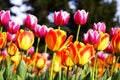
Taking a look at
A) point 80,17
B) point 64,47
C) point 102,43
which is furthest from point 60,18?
point 64,47

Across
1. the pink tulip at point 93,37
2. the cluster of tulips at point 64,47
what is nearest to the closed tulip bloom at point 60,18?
the cluster of tulips at point 64,47

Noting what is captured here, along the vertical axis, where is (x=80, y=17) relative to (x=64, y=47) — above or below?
above

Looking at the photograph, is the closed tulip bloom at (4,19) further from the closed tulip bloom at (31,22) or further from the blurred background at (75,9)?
the blurred background at (75,9)

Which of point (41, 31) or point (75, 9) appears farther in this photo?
point (75, 9)

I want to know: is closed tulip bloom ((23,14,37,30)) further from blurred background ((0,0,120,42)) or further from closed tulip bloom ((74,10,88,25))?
blurred background ((0,0,120,42))

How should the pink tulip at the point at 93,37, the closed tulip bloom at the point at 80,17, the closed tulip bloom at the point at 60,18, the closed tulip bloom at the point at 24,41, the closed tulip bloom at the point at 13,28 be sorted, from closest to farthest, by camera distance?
the pink tulip at the point at 93,37
the closed tulip bloom at the point at 24,41
the closed tulip bloom at the point at 60,18
the closed tulip bloom at the point at 80,17
the closed tulip bloom at the point at 13,28

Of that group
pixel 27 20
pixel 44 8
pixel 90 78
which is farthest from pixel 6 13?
pixel 44 8

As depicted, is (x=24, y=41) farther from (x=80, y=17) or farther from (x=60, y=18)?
(x=80, y=17)

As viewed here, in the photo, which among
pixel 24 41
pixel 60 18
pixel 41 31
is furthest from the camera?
pixel 41 31

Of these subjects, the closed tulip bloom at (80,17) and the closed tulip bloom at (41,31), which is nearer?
the closed tulip bloom at (80,17)

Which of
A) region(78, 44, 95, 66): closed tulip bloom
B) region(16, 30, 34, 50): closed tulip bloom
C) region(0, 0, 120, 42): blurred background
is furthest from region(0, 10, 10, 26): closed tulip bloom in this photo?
region(0, 0, 120, 42): blurred background

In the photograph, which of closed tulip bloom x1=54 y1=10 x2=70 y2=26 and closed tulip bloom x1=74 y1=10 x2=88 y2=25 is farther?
closed tulip bloom x1=74 y1=10 x2=88 y2=25

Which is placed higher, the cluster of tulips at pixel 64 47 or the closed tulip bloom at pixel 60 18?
the closed tulip bloom at pixel 60 18

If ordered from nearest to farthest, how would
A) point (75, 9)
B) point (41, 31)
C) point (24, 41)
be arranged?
1. point (24, 41)
2. point (41, 31)
3. point (75, 9)
